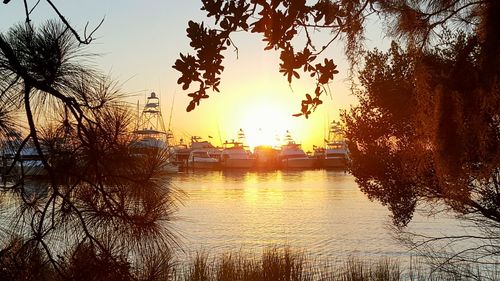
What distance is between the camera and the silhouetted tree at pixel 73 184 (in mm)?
3139

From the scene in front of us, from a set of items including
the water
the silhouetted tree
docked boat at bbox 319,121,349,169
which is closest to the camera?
the silhouetted tree

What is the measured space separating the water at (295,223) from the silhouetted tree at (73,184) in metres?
6.27

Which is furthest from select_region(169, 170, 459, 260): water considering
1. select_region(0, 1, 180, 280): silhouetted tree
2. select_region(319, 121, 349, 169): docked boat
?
select_region(319, 121, 349, 169): docked boat

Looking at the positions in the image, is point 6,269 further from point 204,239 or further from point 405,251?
point 204,239

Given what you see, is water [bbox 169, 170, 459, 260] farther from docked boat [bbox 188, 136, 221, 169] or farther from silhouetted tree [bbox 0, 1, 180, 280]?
docked boat [bbox 188, 136, 221, 169]

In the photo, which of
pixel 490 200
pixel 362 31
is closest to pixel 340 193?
pixel 490 200

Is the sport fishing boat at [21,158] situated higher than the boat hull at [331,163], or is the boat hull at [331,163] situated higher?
the boat hull at [331,163]

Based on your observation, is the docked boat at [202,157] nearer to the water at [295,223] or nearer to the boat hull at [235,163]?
the boat hull at [235,163]

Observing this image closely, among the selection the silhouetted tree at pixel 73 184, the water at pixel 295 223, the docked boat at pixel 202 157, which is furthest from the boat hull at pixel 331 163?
the silhouetted tree at pixel 73 184

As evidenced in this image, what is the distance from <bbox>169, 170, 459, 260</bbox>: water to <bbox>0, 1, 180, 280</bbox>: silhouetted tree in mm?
6268

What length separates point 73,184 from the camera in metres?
3.26

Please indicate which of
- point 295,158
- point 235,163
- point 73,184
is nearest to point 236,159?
point 235,163

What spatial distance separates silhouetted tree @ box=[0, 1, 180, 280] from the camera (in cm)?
314

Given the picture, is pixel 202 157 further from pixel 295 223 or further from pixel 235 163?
pixel 295 223
